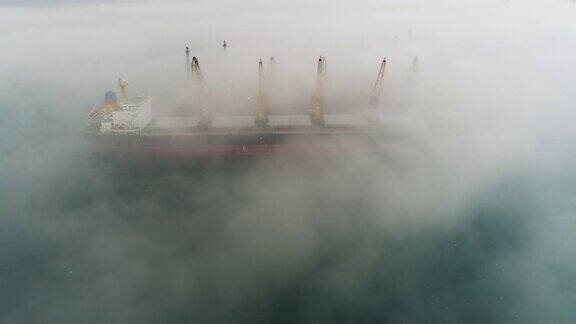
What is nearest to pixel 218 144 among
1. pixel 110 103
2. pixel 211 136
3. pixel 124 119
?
pixel 211 136

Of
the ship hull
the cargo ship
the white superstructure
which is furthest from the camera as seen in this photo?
the cargo ship

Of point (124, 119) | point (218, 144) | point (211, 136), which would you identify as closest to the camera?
point (124, 119)

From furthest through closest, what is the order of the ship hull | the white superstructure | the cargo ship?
the cargo ship < the ship hull < the white superstructure

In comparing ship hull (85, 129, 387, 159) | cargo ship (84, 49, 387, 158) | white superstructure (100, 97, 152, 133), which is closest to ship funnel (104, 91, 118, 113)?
cargo ship (84, 49, 387, 158)

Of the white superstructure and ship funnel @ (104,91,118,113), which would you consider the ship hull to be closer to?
the white superstructure

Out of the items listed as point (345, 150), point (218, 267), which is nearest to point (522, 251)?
point (345, 150)

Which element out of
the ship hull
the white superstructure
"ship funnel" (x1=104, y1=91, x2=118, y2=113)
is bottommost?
the ship hull

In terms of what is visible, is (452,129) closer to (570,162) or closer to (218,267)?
(570,162)

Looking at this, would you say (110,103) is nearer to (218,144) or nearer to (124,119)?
(124,119)

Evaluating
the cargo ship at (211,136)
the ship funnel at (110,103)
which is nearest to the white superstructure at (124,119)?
the cargo ship at (211,136)

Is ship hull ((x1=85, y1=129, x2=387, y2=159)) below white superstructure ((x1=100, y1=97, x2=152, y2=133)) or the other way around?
below

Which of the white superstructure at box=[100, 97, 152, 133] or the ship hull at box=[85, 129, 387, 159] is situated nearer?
the white superstructure at box=[100, 97, 152, 133]
